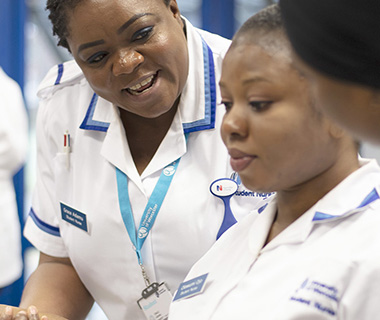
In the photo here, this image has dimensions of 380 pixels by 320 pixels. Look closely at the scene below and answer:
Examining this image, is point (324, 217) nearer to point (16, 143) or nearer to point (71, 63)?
point (71, 63)

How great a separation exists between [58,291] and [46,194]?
0.27 metres

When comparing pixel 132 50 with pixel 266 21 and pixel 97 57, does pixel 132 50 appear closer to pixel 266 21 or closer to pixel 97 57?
pixel 97 57

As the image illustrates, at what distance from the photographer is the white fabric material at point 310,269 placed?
86 centimetres

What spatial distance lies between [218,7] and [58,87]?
3306 millimetres

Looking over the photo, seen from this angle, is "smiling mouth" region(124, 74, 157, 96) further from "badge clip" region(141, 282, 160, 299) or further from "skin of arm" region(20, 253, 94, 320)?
"skin of arm" region(20, 253, 94, 320)

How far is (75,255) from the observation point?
1558 millimetres

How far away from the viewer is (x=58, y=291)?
1.59 meters

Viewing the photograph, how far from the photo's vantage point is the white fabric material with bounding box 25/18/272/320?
1.43m

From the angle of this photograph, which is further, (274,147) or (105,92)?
(105,92)

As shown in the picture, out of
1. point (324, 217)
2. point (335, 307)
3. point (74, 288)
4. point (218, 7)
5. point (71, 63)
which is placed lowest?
point (74, 288)

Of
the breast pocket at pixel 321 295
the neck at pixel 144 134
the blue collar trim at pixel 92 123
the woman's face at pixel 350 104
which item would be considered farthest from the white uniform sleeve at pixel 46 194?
the woman's face at pixel 350 104

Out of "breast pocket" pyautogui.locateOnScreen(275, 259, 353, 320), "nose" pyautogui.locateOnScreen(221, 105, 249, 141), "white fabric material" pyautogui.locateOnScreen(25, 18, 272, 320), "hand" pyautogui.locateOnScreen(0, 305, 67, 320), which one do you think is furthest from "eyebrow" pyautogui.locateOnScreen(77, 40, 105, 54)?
"breast pocket" pyautogui.locateOnScreen(275, 259, 353, 320)

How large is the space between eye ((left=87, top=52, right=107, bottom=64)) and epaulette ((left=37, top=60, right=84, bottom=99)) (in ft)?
0.95

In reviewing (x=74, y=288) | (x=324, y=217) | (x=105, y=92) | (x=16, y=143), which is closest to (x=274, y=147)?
(x=324, y=217)
